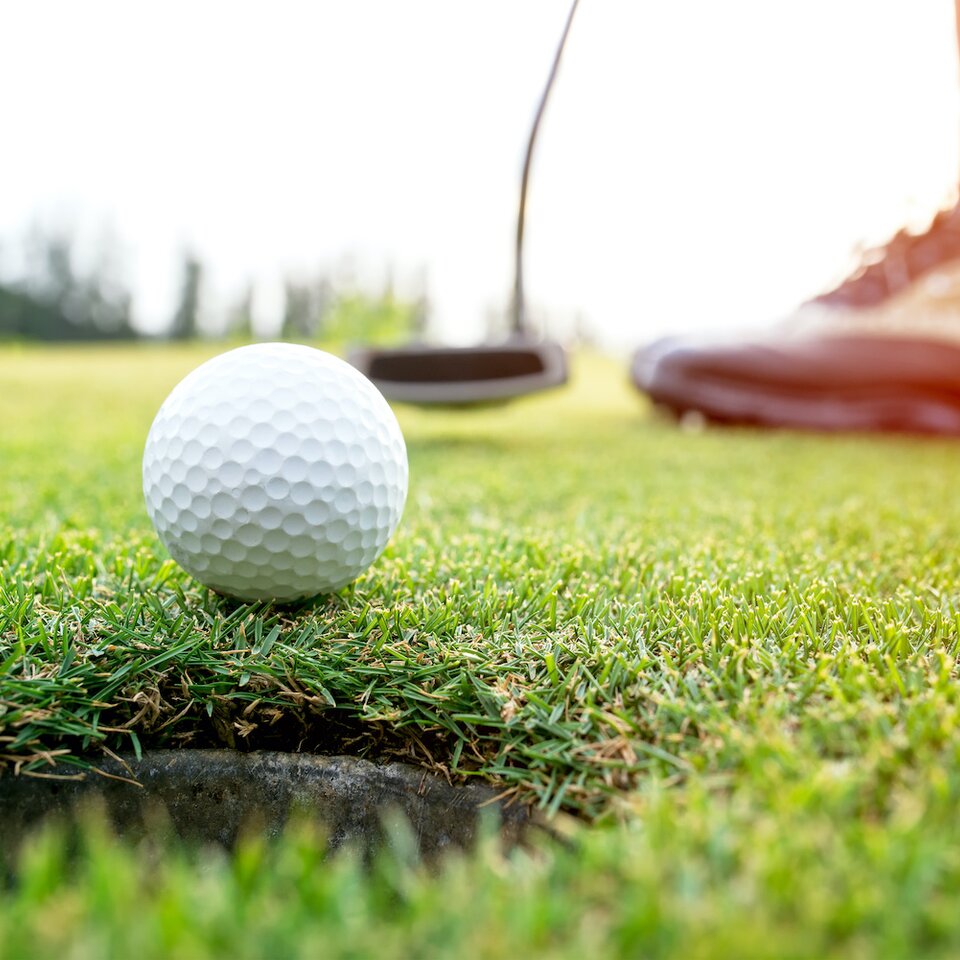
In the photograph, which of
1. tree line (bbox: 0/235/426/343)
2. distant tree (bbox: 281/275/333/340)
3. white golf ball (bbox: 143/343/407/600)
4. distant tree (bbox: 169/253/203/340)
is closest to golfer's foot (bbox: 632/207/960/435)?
white golf ball (bbox: 143/343/407/600)

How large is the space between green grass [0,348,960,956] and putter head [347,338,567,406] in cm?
164

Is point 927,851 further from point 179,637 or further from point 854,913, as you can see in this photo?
point 179,637

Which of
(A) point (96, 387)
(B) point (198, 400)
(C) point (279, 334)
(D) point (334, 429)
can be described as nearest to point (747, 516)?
(D) point (334, 429)

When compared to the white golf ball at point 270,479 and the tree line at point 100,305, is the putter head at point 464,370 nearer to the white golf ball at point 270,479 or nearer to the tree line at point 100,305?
the white golf ball at point 270,479

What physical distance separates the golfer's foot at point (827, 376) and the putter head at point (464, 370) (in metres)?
1.70

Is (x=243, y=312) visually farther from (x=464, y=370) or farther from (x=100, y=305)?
(x=464, y=370)

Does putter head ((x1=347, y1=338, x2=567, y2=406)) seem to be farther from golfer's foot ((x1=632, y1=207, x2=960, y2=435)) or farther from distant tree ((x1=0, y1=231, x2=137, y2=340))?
distant tree ((x1=0, y1=231, x2=137, y2=340))

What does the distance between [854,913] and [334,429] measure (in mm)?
1143

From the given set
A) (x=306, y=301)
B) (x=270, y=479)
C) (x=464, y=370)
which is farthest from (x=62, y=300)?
(x=270, y=479)

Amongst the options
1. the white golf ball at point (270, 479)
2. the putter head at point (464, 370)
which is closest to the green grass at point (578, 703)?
the white golf ball at point (270, 479)

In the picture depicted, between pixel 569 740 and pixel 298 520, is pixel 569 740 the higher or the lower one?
the lower one

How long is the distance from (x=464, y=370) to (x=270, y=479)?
331 centimetres

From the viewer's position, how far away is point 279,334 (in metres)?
27.3

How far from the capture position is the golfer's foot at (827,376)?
5.38 meters
